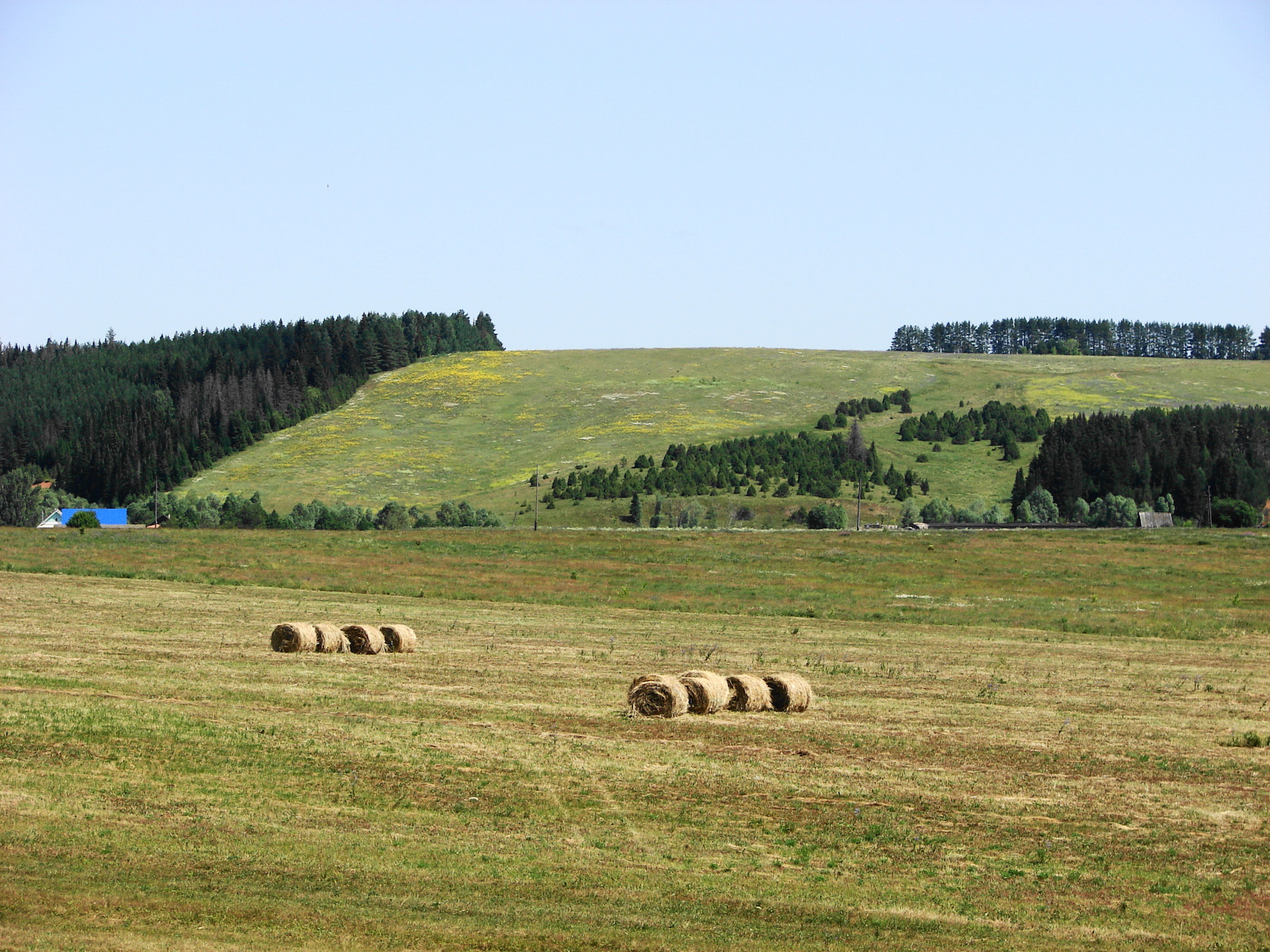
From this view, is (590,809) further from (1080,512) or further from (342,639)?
(1080,512)

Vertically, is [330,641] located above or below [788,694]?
above

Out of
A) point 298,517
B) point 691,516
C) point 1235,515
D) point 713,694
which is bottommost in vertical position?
point 1235,515

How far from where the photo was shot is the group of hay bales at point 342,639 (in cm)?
3528

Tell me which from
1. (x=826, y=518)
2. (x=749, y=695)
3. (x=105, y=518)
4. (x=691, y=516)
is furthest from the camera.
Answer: (x=105, y=518)

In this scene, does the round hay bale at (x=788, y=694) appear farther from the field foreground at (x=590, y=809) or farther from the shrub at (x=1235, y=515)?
the shrub at (x=1235, y=515)

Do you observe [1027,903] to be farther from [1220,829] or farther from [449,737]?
[449,737]

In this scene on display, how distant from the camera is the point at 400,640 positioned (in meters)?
36.5

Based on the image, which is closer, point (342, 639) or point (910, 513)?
point (342, 639)

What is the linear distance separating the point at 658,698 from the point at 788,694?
10.3 feet

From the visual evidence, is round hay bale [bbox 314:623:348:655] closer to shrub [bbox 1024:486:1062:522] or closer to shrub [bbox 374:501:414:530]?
shrub [bbox 374:501:414:530]

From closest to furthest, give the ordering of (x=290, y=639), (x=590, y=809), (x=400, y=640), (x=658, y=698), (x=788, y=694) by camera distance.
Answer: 1. (x=590, y=809)
2. (x=658, y=698)
3. (x=788, y=694)
4. (x=290, y=639)
5. (x=400, y=640)

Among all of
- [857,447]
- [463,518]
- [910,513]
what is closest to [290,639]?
[463,518]

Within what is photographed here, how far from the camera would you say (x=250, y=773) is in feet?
66.1

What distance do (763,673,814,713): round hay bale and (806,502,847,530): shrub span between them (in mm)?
111516
